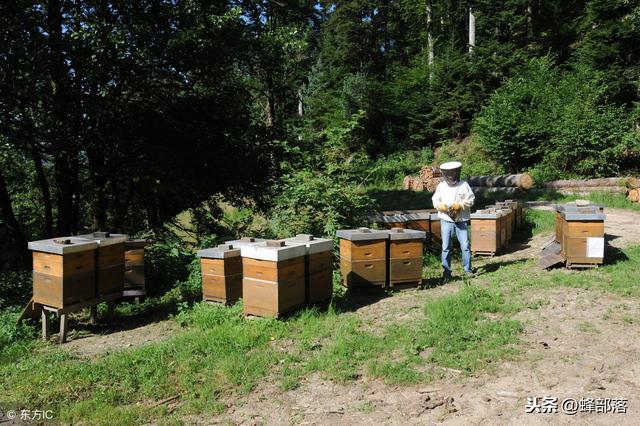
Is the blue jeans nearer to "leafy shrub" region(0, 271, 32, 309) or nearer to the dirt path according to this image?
the dirt path

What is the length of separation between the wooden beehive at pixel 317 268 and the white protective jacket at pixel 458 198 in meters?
2.17

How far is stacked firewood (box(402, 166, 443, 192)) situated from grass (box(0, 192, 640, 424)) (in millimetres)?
14733

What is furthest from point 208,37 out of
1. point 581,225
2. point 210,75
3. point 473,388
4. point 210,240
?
point 473,388

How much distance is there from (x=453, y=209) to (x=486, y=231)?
2165 mm

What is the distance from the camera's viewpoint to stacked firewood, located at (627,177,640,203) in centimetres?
1354

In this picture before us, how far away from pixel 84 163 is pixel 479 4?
72.4ft

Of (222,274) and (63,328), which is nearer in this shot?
(63,328)

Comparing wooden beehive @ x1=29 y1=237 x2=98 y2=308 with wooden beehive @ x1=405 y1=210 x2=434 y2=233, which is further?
wooden beehive @ x1=405 y1=210 x2=434 y2=233

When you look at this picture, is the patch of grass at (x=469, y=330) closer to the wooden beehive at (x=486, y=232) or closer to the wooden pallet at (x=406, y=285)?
the wooden pallet at (x=406, y=285)

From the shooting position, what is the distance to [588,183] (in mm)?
15492

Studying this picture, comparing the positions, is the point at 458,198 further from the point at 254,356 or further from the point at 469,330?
the point at 254,356

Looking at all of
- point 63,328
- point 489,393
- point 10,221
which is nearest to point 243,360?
point 489,393

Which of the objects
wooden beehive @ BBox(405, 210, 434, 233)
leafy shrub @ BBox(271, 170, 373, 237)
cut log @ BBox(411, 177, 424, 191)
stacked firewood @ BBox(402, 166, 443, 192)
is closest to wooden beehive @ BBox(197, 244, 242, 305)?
leafy shrub @ BBox(271, 170, 373, 237)

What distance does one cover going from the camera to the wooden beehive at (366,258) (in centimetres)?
639
